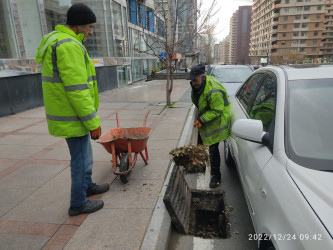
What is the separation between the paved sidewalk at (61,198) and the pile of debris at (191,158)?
0.27 meters

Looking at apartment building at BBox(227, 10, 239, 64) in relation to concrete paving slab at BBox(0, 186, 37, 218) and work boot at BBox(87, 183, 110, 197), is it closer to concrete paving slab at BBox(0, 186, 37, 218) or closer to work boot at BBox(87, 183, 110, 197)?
work boot at BBox(87, 183, 110, 197)

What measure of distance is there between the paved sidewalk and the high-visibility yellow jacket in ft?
3.34

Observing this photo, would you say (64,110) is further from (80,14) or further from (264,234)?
(264,234)

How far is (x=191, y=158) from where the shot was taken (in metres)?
4.07

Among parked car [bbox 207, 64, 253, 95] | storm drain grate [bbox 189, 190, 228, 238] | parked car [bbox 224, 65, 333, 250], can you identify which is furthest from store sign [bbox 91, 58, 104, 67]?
parked car [bbox 224, 65, 333, 250]

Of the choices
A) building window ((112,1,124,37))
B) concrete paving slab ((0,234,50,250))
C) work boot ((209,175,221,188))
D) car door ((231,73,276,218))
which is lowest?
work boot ((209,175,221,188))

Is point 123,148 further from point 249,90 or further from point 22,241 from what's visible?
point 249,90

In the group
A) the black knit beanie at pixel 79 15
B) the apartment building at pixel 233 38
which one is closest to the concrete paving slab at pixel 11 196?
the black knit beanie at pixel 79 15

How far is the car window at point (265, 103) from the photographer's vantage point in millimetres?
2329

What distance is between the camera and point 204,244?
2.65 m

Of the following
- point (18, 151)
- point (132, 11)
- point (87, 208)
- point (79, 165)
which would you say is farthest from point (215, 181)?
point (132, 11)

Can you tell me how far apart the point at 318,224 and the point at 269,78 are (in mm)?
1949

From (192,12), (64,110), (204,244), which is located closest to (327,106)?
(204,244)

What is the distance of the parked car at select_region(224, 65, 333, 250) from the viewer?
4.26ft
